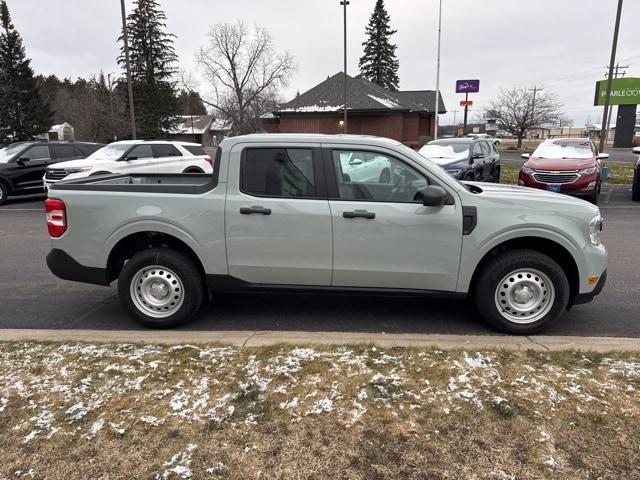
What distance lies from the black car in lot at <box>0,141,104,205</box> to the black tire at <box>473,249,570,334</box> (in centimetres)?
1461

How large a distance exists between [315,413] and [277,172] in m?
2.21

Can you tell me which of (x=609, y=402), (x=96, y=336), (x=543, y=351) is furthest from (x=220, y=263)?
(x=609, y=402)

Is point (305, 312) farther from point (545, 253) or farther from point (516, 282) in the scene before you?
point (545, 253)

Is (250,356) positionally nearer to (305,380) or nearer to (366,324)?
(305,380)

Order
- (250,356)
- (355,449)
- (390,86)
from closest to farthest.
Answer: (355,449) → (250,356) → (390,86)

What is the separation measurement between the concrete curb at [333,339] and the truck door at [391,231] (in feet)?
1.65

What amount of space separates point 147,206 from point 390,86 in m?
66.6

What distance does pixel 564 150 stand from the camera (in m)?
13.4

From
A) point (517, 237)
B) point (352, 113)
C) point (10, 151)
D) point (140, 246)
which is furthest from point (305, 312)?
point (352, 113)

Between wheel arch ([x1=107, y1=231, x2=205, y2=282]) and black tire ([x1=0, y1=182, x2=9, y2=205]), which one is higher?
wheel arch ([x1=107, y1=231, x2=205, y2=282])

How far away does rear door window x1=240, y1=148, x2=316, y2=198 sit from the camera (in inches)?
168

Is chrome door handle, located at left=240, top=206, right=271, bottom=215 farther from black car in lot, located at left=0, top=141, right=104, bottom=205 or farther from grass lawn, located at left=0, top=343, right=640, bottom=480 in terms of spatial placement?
black car in lot, located at left=0, top=141, right=104, bottom=205

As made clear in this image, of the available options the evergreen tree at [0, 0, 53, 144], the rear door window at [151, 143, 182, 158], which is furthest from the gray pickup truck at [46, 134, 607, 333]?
the evergreen tree at [0, 0, 53, 144]

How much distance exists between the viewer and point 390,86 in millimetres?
66438
